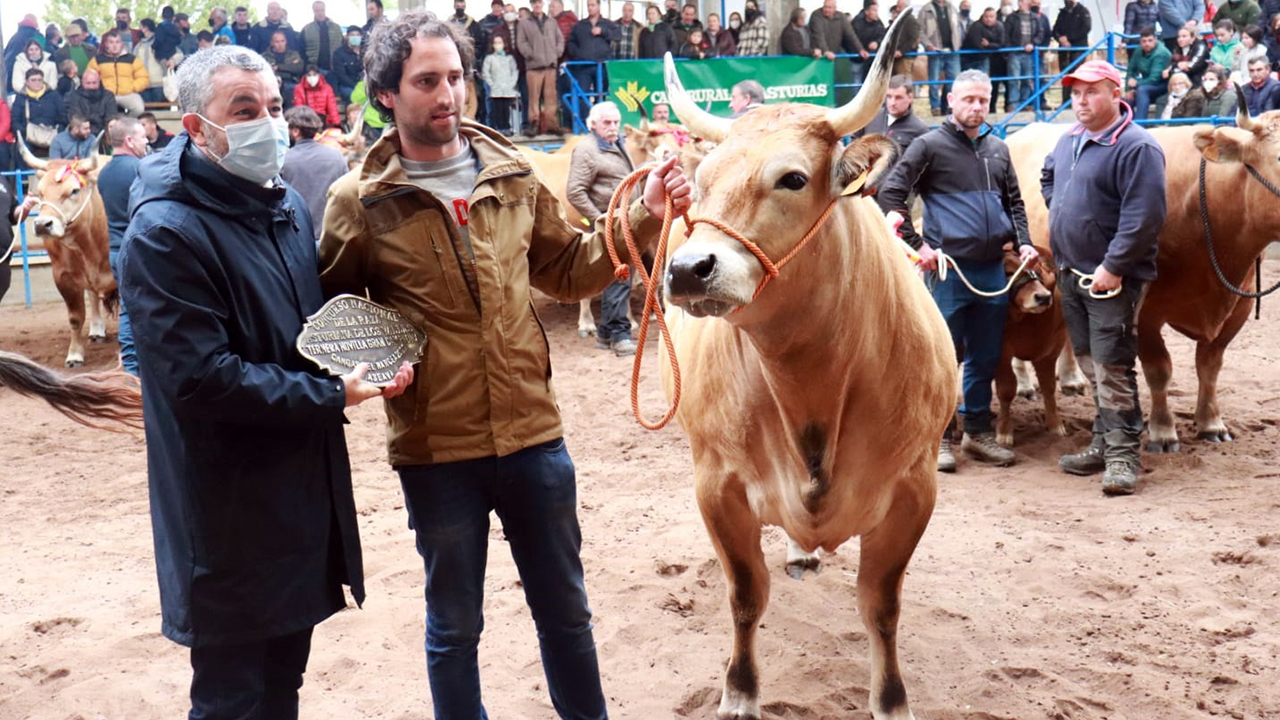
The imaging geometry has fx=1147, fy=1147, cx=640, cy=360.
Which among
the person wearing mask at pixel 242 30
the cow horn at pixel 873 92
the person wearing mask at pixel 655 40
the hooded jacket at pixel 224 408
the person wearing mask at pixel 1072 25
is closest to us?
the hooded jacket at pixel 224 408

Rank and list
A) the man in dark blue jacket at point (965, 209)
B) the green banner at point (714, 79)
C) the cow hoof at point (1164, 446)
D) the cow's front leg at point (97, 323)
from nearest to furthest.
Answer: the man in dark blue jacket at point (965, 209) → the cow hoof at point (1164, 446) → the cow's front leg at point (97, 323) → the green banner at point (714, 79)

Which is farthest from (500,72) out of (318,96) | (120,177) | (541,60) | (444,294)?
(444,294)

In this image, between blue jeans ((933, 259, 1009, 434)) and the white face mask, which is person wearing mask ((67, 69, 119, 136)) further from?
the white face mask

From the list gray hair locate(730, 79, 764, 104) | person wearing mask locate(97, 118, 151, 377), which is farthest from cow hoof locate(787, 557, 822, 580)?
gray hair locate(730, 79, 764, 104)

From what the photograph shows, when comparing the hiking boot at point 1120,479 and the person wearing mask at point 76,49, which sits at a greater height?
the person wearing mask at point 76,49

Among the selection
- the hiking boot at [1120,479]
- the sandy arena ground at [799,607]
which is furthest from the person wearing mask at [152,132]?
the hiking boot at [1120,479]

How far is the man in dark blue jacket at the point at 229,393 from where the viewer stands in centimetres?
244

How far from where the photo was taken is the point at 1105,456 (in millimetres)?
6152

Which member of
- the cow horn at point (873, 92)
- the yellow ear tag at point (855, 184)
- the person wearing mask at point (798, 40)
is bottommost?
the yellow ear tag at point (855, 184)

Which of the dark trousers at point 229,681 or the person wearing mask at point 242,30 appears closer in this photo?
the dark trousers at point 229,681

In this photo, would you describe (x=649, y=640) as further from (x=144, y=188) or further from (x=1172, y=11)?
(x=1172, y=11)

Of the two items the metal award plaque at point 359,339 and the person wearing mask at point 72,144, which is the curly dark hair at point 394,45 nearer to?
the metal award plaque at point 359,339

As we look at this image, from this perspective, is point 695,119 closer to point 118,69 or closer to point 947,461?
point 947,461

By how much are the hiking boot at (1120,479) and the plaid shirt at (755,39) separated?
1124 centimetres
